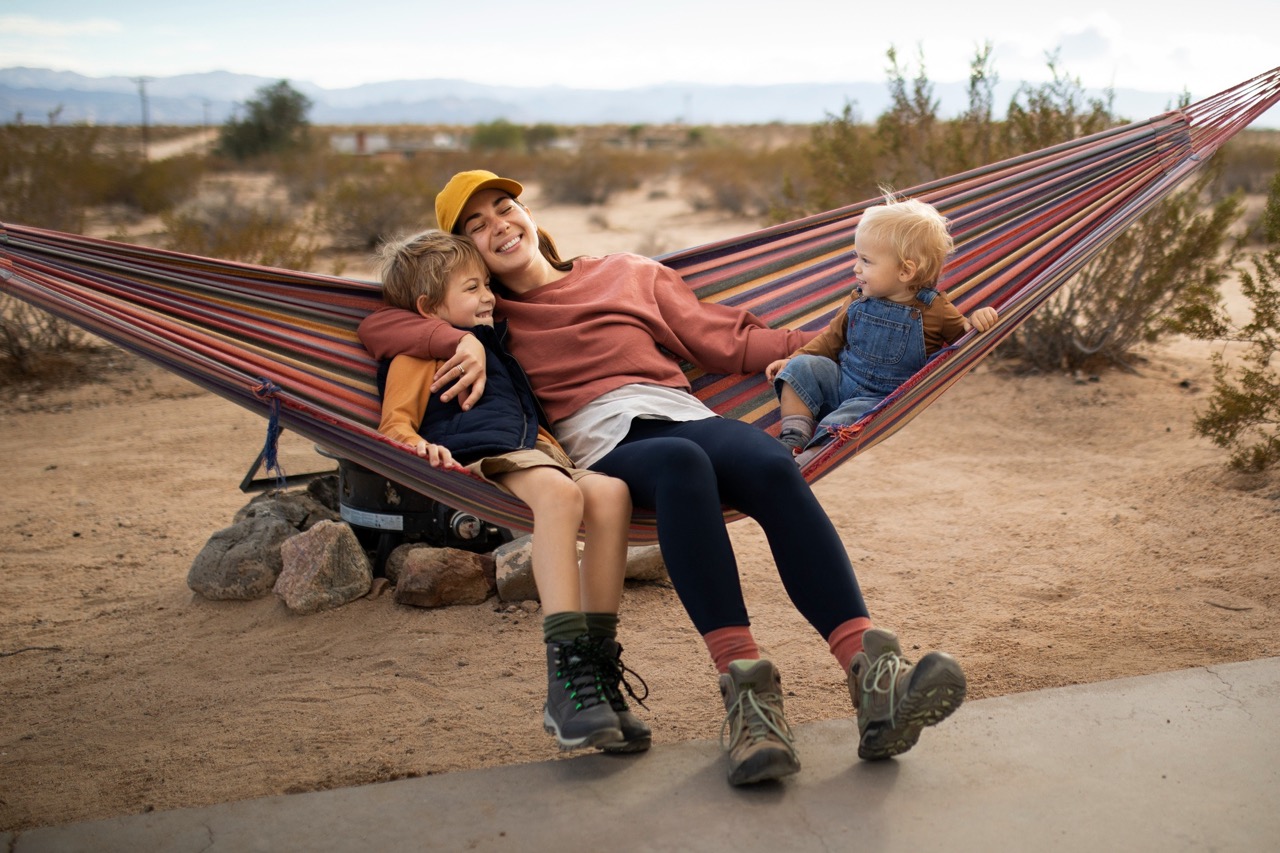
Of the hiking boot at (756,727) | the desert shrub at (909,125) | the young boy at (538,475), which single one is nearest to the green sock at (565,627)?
the young boy at (538,475)

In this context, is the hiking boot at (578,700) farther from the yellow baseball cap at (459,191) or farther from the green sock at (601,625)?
the yellow baseball cap at (459,191)

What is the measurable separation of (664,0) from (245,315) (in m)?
46.6

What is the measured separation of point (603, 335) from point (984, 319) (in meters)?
0.74

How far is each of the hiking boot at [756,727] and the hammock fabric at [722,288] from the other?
35 cm

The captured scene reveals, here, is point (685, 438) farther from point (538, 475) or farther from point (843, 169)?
point (843, 169)

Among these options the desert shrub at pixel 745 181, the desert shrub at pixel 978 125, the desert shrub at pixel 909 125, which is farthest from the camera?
the desert shrub at pixel 745 181

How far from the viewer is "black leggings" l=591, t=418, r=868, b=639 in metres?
1.80

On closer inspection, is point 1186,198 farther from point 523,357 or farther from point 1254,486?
point 523,357

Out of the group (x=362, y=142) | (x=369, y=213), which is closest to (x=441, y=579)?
(x=369, y=213)

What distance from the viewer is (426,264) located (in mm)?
2211

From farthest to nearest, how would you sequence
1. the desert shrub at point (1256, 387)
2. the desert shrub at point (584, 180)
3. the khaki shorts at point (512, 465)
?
1. the desert shrub at point (584, 180)
2. the desert shrub at point (1256, 387)
3. the khaki shorts at point (512, 465)

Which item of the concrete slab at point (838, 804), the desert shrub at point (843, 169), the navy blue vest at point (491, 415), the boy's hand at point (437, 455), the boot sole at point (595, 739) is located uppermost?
the desert shrub at point (843, 169)

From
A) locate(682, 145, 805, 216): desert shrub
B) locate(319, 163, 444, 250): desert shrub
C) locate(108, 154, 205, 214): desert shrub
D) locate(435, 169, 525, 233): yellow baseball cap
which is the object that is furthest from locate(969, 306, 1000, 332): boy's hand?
locate(682, 145, 805, 216): desert shrub

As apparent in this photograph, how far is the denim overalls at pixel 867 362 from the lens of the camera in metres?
2.28
